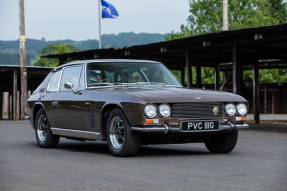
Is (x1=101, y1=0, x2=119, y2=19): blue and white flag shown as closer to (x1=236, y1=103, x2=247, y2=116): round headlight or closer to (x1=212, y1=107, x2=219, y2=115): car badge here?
(x1=236, y1=103, x2=247, y2=116): round headlight

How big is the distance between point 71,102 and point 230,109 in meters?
2.92

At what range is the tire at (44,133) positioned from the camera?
31.2ft

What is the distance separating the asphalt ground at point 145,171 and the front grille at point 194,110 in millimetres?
675

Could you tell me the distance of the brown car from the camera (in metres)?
7.15

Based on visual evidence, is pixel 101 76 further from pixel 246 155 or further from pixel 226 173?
pixel 226 173

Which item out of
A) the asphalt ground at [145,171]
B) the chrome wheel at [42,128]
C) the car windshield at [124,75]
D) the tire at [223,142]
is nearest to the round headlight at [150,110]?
the asphalt ground at [145,171]

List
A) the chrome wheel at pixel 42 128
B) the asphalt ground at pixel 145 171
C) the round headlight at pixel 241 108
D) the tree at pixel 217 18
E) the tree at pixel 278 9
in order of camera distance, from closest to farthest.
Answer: the asphalt ground at pixel 145 171 < the round headlight at pixel 241 108 < the chrome wheel at pixel 42 128 < the tree at pixel 217 18 < the tree at pixel 278 9

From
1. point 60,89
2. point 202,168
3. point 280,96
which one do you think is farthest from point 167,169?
point 280,96

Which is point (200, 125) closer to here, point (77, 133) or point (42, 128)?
point (77, 133)

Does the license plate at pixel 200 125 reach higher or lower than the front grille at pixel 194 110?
lower

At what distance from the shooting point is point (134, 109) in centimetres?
709

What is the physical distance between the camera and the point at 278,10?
65250 millimetres

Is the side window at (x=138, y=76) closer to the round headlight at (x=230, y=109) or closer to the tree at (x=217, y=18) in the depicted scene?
the round headlight at (x=230, y=109)

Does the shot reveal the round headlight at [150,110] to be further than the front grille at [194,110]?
No
